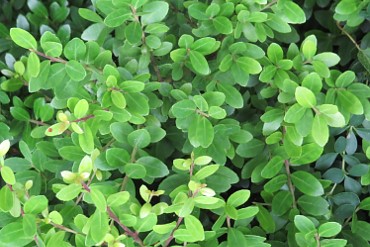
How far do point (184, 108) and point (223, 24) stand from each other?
218 millimetres

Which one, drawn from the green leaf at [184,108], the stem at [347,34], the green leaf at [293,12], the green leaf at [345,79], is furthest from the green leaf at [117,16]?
the stem at [347,34]

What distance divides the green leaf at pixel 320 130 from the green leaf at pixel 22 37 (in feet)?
1.88

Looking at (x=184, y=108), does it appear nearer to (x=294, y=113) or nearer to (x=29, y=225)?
(x=294, y=113)

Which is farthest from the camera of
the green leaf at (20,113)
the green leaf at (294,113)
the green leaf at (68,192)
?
the green leaf at (20,113)

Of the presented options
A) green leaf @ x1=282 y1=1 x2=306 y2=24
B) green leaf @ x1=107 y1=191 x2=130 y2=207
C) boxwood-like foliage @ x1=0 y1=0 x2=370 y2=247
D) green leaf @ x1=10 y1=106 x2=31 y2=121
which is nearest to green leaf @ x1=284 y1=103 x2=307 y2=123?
boxwood-like foliage @ x1=0 y1=0 x2=370 y2=247

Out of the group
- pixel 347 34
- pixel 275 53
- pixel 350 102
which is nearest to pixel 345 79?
pixel 350 102

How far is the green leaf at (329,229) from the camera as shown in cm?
98

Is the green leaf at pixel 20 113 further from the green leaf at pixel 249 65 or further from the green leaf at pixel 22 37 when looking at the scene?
the green leaf at pixel 249 65

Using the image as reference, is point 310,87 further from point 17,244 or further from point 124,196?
point 17,244

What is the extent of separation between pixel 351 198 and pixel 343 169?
0.24 ft

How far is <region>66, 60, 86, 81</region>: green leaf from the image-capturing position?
40.8 inches

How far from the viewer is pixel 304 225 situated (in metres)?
1.00

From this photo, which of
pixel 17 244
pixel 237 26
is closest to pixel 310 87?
pixel 237 26

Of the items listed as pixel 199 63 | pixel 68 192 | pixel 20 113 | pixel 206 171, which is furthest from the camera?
pixel 20 113
